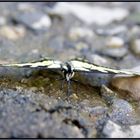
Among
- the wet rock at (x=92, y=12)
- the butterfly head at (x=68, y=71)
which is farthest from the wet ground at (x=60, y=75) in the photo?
the butterfly head at (x=68, y=71)

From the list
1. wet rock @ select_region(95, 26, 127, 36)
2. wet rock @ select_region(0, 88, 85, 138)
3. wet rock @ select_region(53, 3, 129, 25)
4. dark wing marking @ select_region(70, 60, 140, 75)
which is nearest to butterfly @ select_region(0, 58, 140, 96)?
dark wing marking @ select_region(70, 60, 140, 75)

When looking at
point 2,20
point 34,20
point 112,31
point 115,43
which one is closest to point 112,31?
point 112,31

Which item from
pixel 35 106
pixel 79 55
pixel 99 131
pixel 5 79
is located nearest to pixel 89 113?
pixel 99 131

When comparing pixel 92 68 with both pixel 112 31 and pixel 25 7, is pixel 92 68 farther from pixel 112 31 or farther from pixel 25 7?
pixel 25 7

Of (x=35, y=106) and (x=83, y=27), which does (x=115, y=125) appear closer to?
(x=35, y=106)

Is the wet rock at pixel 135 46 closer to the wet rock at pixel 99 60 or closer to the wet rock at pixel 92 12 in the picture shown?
the wet rock at pixel 99 60
